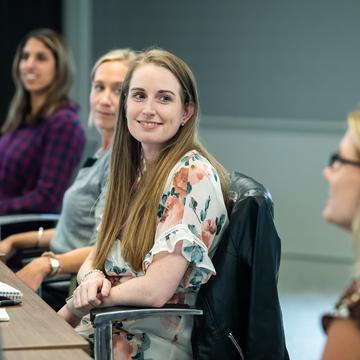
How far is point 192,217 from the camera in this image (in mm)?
2324

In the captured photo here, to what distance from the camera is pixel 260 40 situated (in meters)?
6.19

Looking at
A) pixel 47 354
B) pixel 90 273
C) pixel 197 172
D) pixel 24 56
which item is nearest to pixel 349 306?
pixel 47 354

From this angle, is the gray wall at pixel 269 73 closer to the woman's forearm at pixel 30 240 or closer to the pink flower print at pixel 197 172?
the woman's forearm at pixel 30 240

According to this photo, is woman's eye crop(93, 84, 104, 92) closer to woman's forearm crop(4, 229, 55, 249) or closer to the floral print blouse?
woman's forearm crop(4, 229, 55, 249)

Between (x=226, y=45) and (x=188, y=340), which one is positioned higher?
(x=226, y=45)

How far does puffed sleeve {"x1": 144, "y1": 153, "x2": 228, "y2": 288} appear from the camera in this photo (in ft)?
7.50

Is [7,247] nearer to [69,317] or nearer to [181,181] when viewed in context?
[69,317]

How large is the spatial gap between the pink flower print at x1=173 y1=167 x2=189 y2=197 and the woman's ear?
8.2 inches

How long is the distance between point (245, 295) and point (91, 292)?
1.27ft

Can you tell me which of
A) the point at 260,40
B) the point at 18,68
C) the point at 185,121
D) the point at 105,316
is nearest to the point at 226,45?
the point at 260,40

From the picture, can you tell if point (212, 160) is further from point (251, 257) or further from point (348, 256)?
point (348, 256)

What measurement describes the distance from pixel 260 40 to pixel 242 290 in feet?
13.2

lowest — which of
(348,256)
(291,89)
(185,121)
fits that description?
(348,256)

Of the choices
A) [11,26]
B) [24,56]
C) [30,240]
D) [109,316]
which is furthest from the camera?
[11,26]
